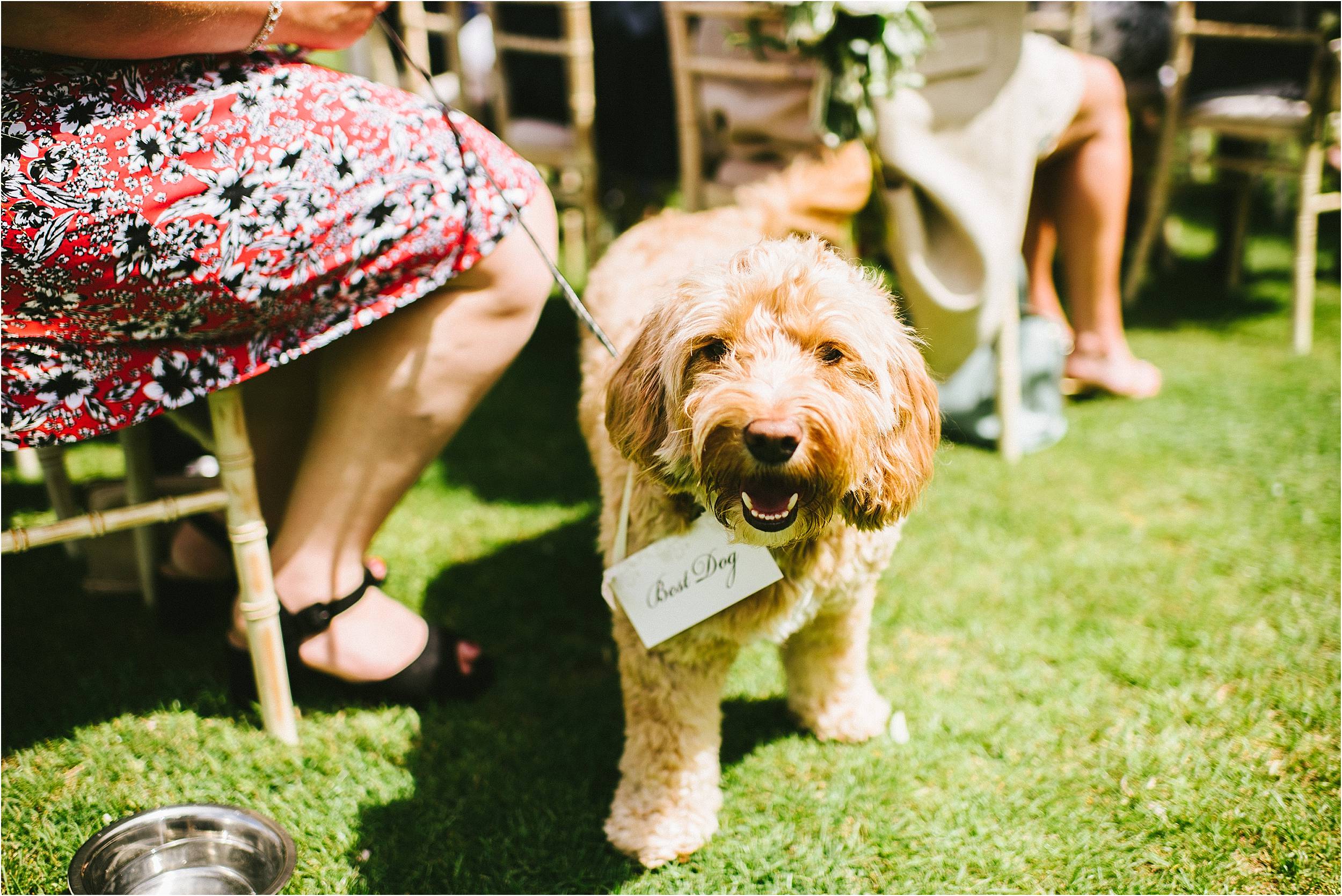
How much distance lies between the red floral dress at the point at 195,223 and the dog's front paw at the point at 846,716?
1430 mm

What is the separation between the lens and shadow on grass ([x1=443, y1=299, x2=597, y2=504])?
367 cm

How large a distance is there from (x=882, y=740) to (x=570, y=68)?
11.4ft

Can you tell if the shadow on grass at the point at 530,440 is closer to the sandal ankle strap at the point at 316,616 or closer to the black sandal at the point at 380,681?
the black sandal at the point at 380,681

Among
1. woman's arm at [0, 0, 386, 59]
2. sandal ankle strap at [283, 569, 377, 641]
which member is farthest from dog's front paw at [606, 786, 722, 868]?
woman's arm at [0, 0, 386, 59]

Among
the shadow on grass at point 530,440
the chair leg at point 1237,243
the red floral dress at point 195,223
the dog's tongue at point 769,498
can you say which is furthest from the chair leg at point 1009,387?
the chair leg at point 1237,243

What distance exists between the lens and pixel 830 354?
171 cm

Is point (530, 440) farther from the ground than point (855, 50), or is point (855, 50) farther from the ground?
point (855, 50)

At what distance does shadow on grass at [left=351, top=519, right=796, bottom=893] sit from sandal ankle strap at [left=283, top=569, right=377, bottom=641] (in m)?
0.36

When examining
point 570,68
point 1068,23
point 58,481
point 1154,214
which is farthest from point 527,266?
point 1154,214

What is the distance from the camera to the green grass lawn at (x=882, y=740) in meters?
1.95

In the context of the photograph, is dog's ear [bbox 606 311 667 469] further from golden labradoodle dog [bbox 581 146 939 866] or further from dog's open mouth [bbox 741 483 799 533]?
dog's open mouth [bbox 741 483 799 533]

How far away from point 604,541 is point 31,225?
1.32 m

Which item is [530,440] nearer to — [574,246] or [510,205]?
[510,205]

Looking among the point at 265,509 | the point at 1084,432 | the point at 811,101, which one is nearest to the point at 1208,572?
the point at 1084,432
